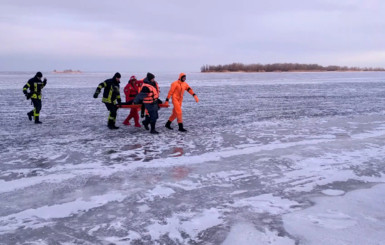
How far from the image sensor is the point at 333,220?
3.90 metres

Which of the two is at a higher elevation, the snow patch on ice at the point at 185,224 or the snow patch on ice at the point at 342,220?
the snow patch on ice at the point at 342,220

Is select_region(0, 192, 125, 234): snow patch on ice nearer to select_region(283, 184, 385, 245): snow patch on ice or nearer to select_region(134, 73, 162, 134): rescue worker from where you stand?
select_region(283, 184, 385, 245): snow patch on ice

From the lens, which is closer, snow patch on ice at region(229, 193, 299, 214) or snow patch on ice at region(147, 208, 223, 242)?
snow patch on ice at region(147, 208, 223, 242)

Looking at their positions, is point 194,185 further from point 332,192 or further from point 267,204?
point 332,192

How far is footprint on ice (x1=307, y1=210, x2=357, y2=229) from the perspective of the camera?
3.77m

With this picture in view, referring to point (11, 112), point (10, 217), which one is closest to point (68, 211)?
point (10, 217)

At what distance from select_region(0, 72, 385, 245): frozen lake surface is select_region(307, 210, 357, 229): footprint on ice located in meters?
0.01

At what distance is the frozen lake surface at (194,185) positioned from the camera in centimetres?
366

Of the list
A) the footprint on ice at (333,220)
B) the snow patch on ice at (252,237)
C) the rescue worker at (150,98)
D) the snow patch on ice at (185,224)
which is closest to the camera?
the snow patch on ice at (252,237)

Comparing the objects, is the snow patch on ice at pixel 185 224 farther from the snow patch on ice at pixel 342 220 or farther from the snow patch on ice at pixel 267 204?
the snow patch on ice at pixel 342 220

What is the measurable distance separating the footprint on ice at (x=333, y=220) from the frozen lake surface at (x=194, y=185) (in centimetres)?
1

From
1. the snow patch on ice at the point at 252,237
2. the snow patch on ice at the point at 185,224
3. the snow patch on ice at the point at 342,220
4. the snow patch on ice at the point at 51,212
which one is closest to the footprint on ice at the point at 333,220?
the snow patch on ice at the point at 342,220

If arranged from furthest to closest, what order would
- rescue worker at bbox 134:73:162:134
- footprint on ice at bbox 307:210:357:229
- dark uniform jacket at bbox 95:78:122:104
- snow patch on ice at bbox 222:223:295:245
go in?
dark uniform jacket at bbox 95:78:122:104, rescue worker at bbox 134:73:162:134, footprint on ice at bbox 307:210:357:229, snow patch on ice at bbox 222:223:295:245

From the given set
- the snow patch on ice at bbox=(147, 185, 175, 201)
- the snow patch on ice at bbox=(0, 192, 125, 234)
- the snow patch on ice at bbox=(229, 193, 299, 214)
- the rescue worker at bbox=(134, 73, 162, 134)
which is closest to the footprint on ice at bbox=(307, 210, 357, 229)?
the snow patch on ice at bbox=(229, 193, 299, 214)
